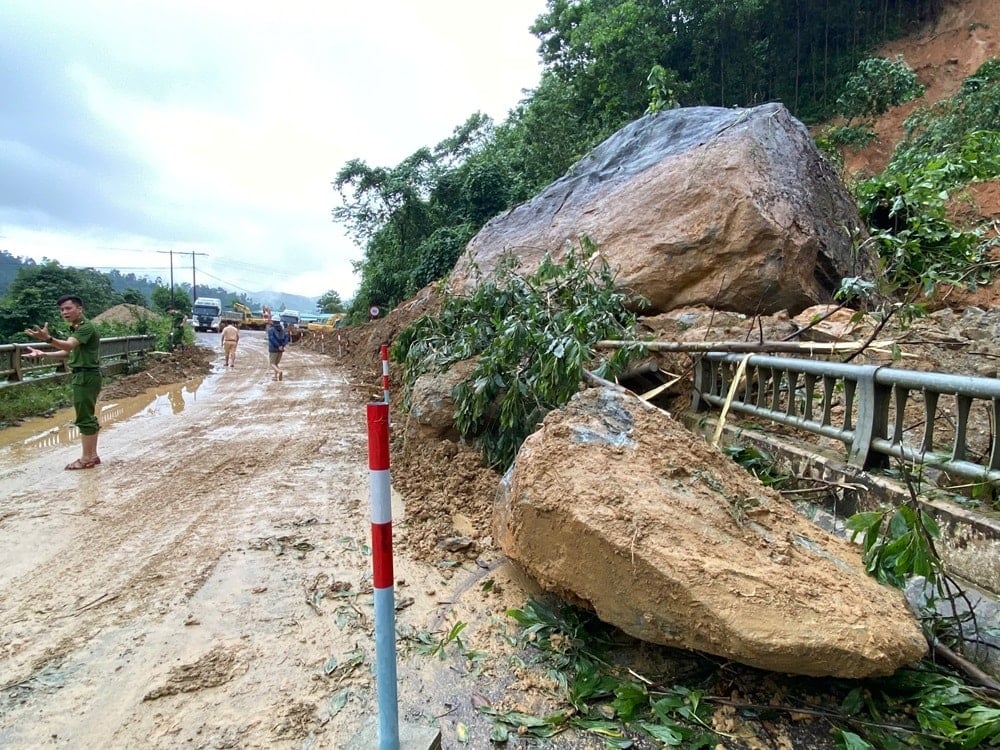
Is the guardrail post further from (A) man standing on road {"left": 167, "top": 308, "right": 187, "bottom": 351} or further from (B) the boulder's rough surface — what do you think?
(A) man standing on road {"left": 167, "top": 308, "right": 187, "bottom": 351}

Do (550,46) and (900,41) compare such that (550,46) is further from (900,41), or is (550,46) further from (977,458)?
(977,458)

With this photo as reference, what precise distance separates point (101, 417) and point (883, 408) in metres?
9.31

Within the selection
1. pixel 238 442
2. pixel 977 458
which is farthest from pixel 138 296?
pixel 977 458

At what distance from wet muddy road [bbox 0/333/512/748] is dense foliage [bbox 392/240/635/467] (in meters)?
1.10

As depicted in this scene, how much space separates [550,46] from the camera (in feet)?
64.5

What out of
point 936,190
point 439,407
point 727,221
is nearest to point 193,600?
point 439,407

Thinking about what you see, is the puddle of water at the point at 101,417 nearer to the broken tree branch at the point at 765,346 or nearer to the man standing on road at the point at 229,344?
the man standing on road at the point at 229,344

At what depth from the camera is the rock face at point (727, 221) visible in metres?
5.84

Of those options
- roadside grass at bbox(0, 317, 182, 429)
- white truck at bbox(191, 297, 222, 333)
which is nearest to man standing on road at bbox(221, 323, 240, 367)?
roadside grass at bbox(0, 317, 182, 429)

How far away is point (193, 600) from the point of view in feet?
9.43

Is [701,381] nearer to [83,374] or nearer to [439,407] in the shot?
[439,407]

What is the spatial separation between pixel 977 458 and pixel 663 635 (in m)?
1.81

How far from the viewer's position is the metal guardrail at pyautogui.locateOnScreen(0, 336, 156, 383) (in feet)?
28.6

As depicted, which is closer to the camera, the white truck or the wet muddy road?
A: the wet muddy road
